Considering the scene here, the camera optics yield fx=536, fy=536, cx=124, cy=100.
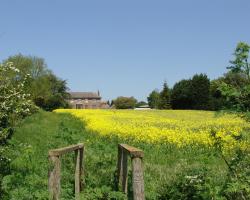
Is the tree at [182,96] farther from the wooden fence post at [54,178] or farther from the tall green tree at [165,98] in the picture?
the wooden fence post at [54,178]

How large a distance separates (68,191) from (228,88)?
10.5 ft

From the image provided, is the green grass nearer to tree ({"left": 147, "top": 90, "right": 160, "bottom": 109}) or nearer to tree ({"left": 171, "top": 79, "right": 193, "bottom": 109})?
tree ({"left": 171, "top": 79, "right": 193, "bottom": 109})

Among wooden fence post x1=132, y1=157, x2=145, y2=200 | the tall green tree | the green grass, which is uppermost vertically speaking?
the tall green tree

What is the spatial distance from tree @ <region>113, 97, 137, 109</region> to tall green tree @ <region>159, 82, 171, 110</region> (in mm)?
34761

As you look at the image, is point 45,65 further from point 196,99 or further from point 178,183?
point 178,183

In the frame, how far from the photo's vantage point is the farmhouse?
553ft

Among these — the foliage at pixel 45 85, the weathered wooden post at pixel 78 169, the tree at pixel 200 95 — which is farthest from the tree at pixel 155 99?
the weathered wooden post at pixel 78 169

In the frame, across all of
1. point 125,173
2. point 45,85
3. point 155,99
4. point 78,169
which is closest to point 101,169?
point 78,169

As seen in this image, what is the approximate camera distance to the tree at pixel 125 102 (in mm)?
138750

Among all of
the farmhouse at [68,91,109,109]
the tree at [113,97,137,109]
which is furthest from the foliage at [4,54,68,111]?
the farmhouse at [68,91,109,109]

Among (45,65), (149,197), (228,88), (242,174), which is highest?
(45,65)

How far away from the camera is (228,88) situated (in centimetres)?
673

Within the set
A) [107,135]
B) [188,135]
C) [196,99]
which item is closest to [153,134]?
[188,135]

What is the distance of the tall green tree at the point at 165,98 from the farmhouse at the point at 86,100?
213 feet
